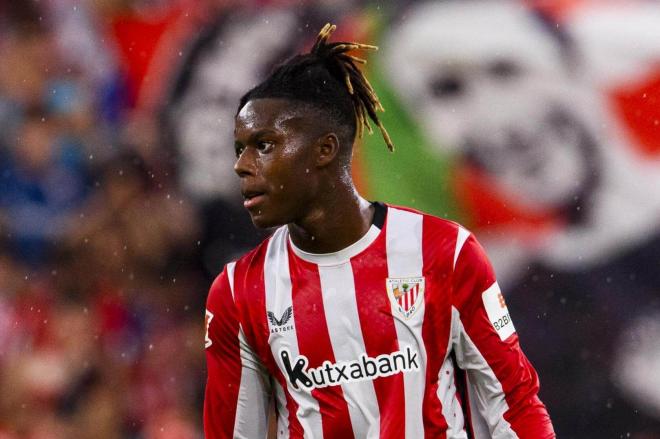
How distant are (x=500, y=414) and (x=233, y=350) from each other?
2.23ft

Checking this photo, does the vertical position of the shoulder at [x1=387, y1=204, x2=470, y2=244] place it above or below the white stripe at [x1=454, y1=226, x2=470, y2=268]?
above

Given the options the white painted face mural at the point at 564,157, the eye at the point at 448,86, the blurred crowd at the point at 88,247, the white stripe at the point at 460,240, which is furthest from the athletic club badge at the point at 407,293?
the blurred crowd at the point at 88,247

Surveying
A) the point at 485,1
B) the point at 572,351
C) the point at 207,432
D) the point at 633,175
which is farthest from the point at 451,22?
the point at 207,432

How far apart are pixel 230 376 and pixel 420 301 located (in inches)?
20.8

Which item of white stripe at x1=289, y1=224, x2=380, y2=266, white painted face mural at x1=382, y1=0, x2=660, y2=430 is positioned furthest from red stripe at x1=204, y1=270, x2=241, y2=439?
white painted face mural at x1=382, y1=0, x2=660, y2=430

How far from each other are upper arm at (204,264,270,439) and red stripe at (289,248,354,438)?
17 centimetres

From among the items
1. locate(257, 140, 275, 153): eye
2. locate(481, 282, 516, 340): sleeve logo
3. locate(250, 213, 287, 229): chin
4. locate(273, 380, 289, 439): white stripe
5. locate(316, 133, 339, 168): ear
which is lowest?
locate(273, 380, 289, 439): white stripe

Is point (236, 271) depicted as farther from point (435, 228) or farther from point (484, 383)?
point (484, 383)

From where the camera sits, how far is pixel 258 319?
8.84 ft

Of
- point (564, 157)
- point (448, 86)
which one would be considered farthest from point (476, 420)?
point (448, 86)

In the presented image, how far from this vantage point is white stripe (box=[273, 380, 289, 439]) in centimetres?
274

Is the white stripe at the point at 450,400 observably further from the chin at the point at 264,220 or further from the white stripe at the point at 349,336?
the chin at the point at 264,220

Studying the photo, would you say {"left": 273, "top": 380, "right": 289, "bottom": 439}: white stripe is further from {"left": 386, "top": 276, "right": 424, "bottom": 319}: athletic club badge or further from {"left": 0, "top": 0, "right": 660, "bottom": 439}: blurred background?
{"left": 0, "top": 0, "right": 660, "bottom": 439}: blurred background

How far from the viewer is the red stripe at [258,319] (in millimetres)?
2689
